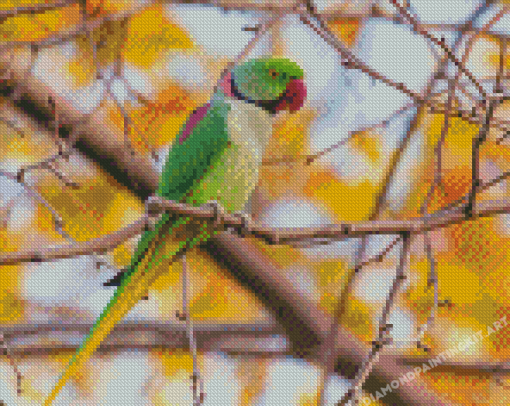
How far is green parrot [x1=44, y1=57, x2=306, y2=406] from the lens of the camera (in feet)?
6.26

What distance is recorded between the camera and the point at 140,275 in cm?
193

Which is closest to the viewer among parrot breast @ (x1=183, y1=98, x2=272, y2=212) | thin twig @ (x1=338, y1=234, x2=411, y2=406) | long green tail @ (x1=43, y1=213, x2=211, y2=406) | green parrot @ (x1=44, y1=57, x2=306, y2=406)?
thin twig @ (x1=338, y1=234, x2=411, y2=406)

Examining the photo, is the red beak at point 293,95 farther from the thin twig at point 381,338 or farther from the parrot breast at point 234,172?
the thin twig at point 381,338

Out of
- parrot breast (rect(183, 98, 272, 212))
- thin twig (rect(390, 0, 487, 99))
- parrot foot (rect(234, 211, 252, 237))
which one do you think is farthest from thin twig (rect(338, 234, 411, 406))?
parrot breast (rect(183, 98, 272, 212))

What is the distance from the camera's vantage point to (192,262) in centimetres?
330

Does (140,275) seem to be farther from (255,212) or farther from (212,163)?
(255,212)

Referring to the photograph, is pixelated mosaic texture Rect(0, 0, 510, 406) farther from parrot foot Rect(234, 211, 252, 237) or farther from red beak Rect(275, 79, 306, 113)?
parrot foot Rect(234, 211, 252, 237)

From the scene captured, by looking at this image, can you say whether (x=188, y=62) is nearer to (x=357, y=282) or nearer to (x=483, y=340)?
(x=357, y=282)

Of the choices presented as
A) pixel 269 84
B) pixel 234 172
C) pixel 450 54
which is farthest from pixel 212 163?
pixel 450 54

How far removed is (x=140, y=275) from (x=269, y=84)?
3.28 ft

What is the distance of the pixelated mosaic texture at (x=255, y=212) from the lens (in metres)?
2.93

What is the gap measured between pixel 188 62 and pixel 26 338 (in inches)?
70.5

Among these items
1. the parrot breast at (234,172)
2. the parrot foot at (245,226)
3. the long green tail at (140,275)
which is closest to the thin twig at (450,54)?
the parrot breast at (234,172)

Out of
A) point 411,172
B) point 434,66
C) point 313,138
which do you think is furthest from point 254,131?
point 434,66
